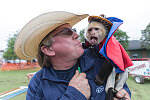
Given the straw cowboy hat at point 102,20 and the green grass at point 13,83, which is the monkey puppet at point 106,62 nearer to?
the straw cowboy hat at point 102,20

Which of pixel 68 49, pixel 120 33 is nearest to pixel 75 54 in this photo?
pixel 68 49

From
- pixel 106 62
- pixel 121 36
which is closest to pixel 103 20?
pixel 106 62

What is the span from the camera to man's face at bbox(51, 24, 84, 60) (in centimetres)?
125

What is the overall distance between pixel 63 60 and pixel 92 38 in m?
0.69

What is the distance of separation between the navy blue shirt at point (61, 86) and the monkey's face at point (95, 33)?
376 millimetres

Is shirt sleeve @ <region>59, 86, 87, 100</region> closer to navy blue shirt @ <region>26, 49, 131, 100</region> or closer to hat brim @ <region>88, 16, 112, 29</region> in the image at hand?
navy blue shirt @ <region>26, 49, 131, 100</region>

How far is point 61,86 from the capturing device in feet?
3.92

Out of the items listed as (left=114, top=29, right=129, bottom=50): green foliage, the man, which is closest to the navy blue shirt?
the man

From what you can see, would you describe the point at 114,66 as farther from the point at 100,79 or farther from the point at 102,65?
the point at 100,79

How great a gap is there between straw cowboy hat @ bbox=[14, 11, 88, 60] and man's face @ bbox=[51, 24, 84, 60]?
0.11 metres

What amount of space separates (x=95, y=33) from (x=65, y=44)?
672 mm

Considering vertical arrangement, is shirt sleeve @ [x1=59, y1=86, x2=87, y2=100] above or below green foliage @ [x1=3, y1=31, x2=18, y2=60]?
above

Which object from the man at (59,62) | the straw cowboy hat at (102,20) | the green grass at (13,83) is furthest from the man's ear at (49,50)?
the green grass at (13,83)

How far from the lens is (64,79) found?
1269 mm
